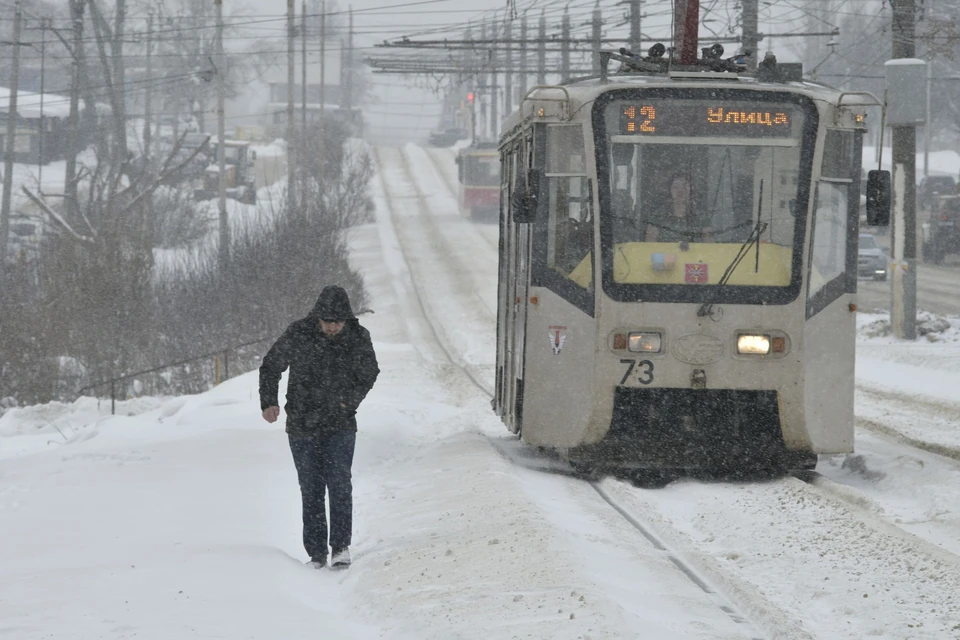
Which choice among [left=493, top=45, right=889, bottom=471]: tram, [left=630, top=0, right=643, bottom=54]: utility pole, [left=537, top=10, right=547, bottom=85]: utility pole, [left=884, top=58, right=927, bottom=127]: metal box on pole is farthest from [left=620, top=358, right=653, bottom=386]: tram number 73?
[left=630, top=0, right=643, bottom=54]: utility pole

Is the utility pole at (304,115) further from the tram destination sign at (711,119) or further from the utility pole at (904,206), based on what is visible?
the tram destination sign at (711,119)

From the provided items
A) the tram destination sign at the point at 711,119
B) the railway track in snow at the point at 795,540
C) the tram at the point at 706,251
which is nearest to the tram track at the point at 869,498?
the railway track in snow at the point at 795,540

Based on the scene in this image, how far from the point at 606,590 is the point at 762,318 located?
448 cm

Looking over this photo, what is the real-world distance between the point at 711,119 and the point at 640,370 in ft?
6.48

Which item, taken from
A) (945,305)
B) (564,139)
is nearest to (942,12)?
(945,305)

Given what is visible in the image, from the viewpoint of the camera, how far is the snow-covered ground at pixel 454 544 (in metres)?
6.14

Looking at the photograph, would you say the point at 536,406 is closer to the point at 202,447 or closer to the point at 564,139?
the point at 564,139

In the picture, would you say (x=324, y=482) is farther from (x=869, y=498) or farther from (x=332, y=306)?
(x=869, y=498)

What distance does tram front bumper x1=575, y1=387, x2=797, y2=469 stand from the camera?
10766 mm

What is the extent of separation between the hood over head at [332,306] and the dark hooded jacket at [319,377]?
0.12 feet

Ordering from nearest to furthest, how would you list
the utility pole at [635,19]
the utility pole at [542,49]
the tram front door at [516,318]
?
1. the tram front door at [516,318]
2. the utility pole at [635,19]
3. the utility pole at [542,49]

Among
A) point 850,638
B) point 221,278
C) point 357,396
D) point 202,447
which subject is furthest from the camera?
point 221,278

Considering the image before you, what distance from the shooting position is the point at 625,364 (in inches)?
414

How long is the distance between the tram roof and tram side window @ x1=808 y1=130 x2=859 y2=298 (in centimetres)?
37
